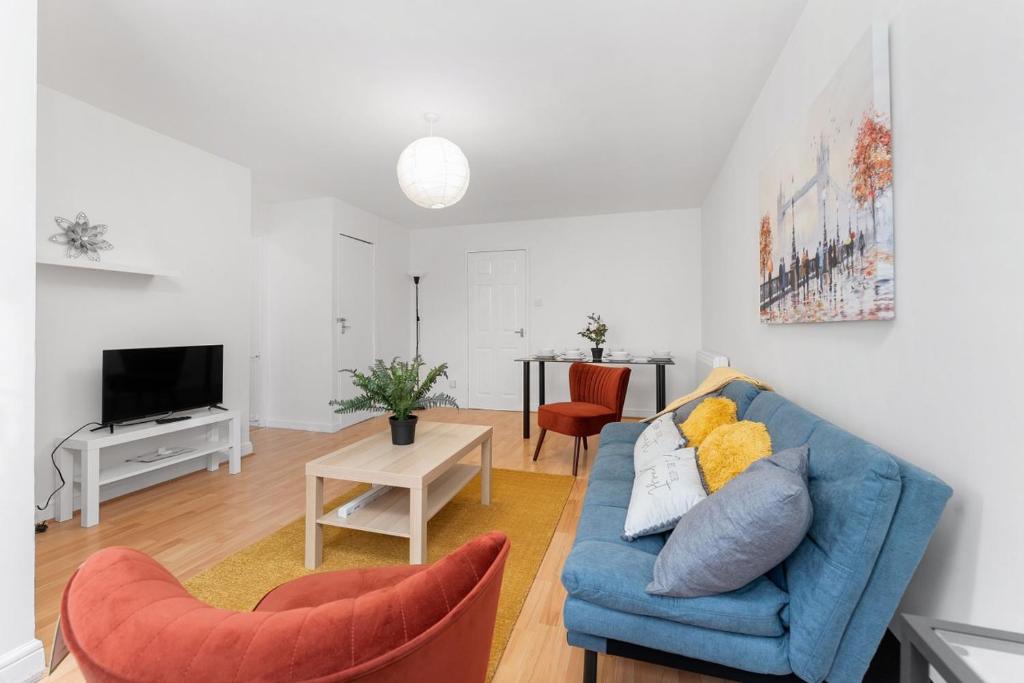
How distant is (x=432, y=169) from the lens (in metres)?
2.42

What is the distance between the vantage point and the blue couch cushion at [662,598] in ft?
3.48

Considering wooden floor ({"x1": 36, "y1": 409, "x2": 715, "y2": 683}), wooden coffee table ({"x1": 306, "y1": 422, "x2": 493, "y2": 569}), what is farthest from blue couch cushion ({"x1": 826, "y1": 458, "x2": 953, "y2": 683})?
wooden coffee table ({"x1": 306, "y1": 422, "x2": 493, "y2": 569})

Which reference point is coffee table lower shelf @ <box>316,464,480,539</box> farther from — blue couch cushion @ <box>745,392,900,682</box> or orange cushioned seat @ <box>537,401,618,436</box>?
blue couch cushion @ <box>745,392,900,682</box>

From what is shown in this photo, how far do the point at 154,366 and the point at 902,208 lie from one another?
394cm

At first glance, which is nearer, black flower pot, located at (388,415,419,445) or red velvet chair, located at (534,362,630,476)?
black flower pot, located at (388,415,419,445)

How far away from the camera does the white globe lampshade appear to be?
7.93 feet

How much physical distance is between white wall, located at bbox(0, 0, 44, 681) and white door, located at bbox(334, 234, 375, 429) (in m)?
3.13

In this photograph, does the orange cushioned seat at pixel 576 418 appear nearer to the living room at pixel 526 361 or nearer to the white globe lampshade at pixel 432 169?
the living room at pixel 526 361

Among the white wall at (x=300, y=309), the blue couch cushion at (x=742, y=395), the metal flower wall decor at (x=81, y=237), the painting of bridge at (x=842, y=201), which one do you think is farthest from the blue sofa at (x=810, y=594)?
the white wall at (x=300, y=309)

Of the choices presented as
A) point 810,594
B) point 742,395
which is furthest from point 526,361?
point 810,594

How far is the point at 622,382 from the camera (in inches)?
139

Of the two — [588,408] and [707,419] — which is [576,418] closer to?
[588,408]

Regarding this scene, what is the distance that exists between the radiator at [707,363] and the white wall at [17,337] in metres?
3.83

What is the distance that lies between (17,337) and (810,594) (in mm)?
2378
